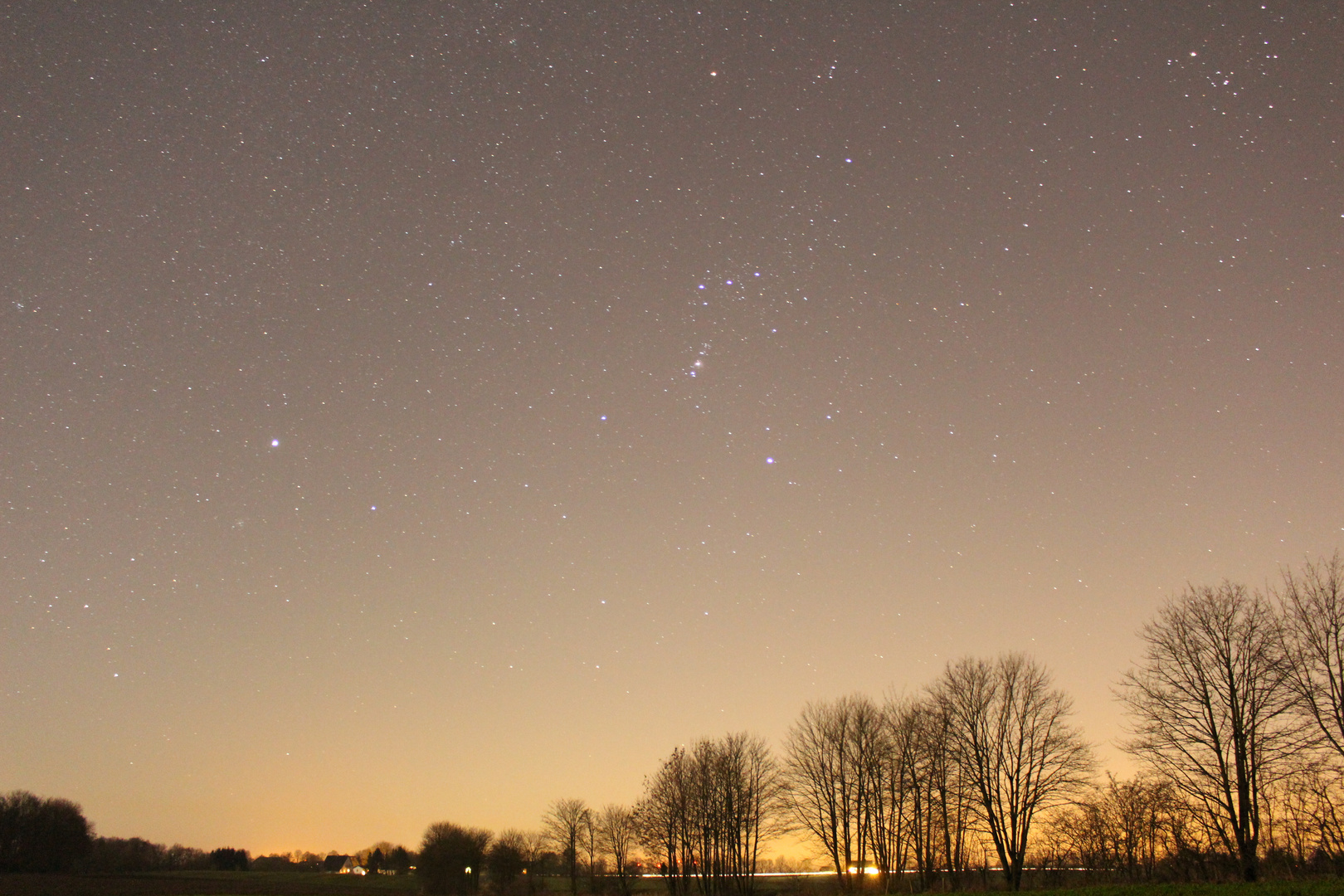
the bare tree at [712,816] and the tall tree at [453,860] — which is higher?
the bare tree at [712,816]

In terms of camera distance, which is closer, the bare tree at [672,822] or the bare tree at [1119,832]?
the bare tree at [1119,832]

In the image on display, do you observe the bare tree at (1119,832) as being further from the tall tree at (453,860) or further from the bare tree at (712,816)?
the tall tree at (453,860)

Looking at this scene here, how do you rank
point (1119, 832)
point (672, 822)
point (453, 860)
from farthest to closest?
point (453, 860) → point (672, 822) → point (1119, 832)

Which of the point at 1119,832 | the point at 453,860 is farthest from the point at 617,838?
the point at 1119,832

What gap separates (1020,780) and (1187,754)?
12.8 m

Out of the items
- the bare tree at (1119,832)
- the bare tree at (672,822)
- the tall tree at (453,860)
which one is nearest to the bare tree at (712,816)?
the bare tree at (672,822)

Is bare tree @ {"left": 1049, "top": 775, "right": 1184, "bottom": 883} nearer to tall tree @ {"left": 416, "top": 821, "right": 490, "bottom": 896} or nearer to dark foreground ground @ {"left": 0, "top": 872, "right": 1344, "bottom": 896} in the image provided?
dark foreground ground @ {"left": 0, "top": 872, "right": 1344, "bottom": 896}

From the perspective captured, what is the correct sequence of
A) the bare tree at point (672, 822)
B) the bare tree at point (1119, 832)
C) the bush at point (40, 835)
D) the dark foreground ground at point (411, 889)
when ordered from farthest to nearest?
the bush at point (40, 835) < the bare tree at point (672, 822) < the bare tree at point (1119, 832) < the dark foreground ground at point (411, 889)

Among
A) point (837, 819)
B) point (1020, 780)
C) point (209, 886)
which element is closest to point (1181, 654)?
point (1020, 780)

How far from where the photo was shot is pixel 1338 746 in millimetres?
27172

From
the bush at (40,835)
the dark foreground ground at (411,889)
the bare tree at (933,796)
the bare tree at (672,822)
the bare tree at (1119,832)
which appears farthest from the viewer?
the bush at (40,835)

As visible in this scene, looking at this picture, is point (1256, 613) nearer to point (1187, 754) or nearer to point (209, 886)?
point (1187, 754)

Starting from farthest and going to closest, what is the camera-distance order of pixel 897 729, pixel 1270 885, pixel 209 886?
pixel 209 886
pixel 897 729
pixel 1270 885

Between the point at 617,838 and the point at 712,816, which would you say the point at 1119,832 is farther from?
the point at 617,838
